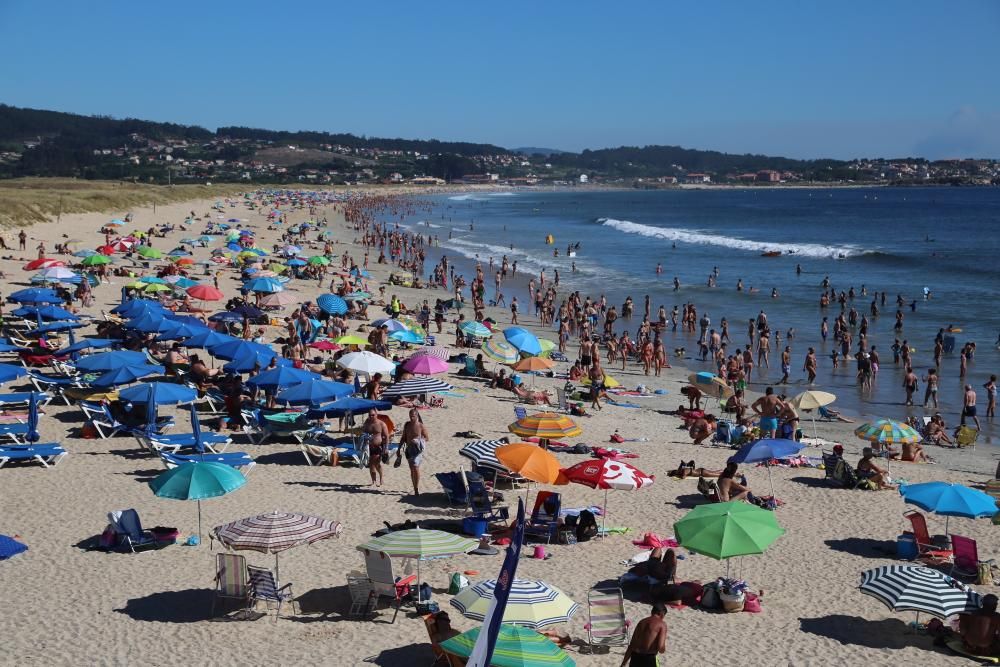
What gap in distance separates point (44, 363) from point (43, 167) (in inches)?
4996

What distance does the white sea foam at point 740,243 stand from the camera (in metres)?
59.0

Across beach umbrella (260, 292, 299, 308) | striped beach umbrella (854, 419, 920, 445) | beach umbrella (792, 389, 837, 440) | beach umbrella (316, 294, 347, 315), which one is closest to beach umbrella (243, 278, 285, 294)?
beach umbrella (260, 292, 299, 308)

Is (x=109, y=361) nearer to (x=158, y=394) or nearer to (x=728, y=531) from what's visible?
(x=158, y=394)

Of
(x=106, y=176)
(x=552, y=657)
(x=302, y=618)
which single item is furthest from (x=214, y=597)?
(x=106, y=176)

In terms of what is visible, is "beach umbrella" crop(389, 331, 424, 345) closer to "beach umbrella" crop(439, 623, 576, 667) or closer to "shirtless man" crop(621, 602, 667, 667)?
"beach umbrella" crop(439, 623, 576, 667)

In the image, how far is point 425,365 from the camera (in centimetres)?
1658

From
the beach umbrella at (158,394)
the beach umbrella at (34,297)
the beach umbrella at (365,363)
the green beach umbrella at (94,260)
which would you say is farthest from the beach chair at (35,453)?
the green beach umbrella at (94,260)

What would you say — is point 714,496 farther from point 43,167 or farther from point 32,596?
point 43,167

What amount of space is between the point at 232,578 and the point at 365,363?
8137 mm

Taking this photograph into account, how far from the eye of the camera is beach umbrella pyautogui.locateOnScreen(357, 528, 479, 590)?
8.48 m

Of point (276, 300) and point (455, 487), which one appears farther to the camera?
point (276, 300)

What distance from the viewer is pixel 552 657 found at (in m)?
6.83

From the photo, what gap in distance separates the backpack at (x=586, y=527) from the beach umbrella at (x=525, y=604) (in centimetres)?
279

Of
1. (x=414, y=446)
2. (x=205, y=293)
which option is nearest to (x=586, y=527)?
(x=414, y=446)
